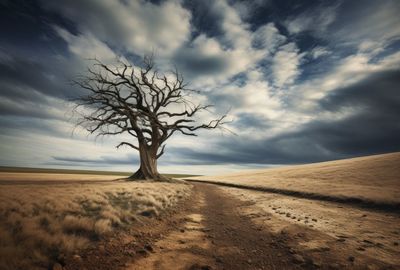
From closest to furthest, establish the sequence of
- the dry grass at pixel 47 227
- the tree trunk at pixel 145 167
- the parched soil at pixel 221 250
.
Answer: the dry grass at pixel 47 227 < the parched soil at pixel 221 250 < the tree trunk at pixel 145 167

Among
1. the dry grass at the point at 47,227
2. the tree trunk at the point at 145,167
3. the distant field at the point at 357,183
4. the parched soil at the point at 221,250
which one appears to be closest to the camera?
the dry grass at the point at 47,227

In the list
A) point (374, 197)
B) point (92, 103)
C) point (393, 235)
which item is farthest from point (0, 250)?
point (92, 103)

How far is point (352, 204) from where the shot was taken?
39.0ft

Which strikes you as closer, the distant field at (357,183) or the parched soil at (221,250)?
the parched soil at (221,250)

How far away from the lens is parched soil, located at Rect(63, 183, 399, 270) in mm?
3881

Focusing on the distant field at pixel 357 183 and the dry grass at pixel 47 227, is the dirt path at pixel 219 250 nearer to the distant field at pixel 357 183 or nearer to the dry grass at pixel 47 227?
the dry grass at pixel 47 227

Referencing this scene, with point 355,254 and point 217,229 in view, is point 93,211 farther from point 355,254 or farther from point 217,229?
point 355,254

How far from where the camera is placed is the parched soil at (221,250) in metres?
3.88

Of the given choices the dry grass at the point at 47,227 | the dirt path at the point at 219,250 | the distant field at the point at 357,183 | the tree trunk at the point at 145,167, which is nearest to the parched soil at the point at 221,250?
the dirt path at the point at 219,250

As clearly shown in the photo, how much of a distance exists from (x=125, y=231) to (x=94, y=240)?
1023 mm

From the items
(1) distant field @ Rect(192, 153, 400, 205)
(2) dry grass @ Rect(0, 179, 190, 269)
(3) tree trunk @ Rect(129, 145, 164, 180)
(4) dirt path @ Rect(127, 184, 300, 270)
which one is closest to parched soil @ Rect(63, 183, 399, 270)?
(4) dirt path @ Rect(127, 184, 300, 270)

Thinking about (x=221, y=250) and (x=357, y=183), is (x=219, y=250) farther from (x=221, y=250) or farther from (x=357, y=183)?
(x=357, y=183)

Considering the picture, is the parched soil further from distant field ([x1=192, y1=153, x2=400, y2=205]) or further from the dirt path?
distant field ([x1=192, y1=153, x2=400, y2=205])

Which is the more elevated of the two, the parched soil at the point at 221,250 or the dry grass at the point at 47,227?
the dry grass at the point at 47,227
